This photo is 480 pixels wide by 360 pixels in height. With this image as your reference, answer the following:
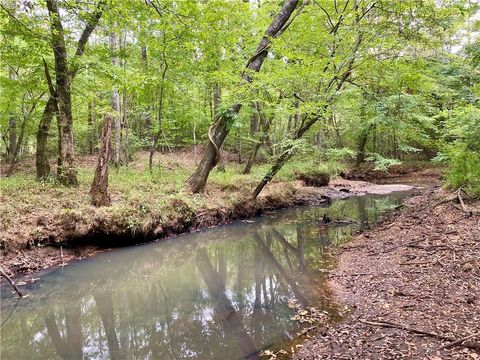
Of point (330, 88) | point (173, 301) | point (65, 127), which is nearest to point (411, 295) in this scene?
point (173, 301)

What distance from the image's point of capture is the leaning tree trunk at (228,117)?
11.4 m

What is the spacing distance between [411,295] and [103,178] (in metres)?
7.53

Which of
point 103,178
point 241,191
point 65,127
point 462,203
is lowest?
point 241,191

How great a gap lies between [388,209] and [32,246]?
1236cm

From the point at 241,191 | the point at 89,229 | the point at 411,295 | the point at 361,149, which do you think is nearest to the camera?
the point at 411,295

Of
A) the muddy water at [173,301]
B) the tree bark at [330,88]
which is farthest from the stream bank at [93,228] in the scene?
the tree bark at [330,88]

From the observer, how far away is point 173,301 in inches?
240

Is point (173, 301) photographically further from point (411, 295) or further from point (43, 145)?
point (43, 145)

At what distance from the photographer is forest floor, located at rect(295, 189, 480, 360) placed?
→ 384cm

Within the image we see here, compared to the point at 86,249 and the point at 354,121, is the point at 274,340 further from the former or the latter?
the point at 354,121

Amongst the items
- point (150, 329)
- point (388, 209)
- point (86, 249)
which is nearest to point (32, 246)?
point (86, 249)

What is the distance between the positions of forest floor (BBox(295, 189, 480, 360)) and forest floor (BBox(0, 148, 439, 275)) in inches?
192

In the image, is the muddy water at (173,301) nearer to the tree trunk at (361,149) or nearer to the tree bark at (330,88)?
the tree bark at (330,88)

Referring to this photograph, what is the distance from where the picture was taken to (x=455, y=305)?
4488 mm
